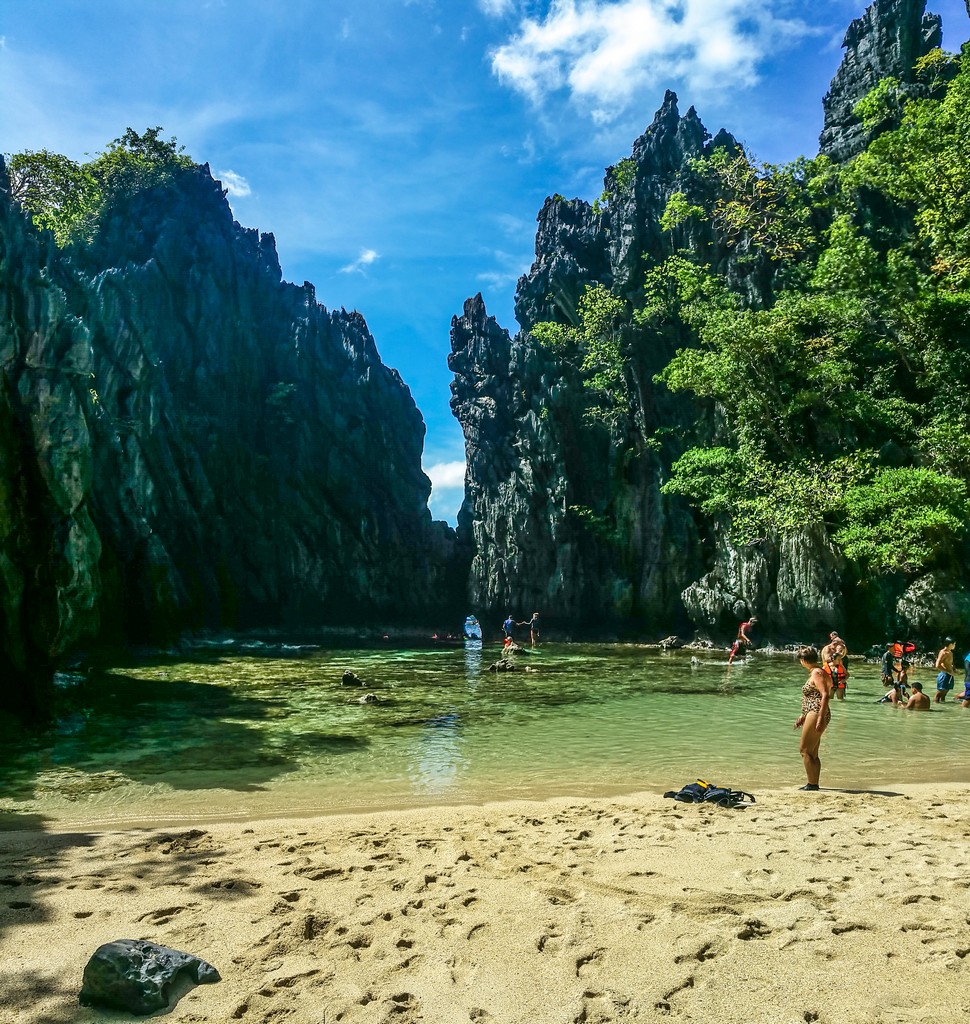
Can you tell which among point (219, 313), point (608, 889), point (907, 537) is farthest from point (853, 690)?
point (219, 313)

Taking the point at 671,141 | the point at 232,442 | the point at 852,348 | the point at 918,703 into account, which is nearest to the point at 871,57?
the point at 671,141

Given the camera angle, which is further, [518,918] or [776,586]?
[776,586]

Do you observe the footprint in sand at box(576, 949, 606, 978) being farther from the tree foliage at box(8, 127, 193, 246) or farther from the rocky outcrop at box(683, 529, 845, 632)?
the tree foliage at box(8, 127, 193, 246)

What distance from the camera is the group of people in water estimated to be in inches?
315

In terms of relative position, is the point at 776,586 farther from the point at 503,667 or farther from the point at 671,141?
the point at 671,141

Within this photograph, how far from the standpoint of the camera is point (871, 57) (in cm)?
3784

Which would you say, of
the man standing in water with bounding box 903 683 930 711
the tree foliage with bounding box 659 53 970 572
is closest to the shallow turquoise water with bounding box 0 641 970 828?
the man standing in water with bounding box 903 683 930 711

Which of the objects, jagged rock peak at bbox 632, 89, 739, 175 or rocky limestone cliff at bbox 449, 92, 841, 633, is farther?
jagged rock peak at bbox 632, 89, 739, 175

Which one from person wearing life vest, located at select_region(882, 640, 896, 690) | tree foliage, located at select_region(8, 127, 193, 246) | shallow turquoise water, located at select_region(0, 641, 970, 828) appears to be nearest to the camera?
shallow turquoise water, located at select_region(0, 641, 970, 828)

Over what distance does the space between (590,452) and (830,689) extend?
3538cm

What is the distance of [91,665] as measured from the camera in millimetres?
24422

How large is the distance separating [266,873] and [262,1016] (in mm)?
1966

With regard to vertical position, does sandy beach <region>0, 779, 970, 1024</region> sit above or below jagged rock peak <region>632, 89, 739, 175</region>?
below

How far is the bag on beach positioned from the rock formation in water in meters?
24.3
